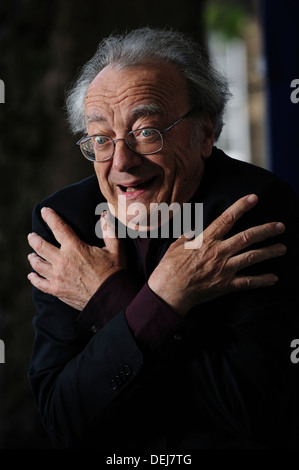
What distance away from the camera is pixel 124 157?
1.36m

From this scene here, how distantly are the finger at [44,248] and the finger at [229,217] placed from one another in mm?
419

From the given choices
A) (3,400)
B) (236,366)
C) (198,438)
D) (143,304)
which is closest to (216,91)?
(143,304)

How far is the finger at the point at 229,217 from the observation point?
130 cm

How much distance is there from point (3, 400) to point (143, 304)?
2214 millimetres

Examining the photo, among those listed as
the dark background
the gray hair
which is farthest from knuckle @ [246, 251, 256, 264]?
the dark background

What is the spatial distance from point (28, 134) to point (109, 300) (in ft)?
6.84

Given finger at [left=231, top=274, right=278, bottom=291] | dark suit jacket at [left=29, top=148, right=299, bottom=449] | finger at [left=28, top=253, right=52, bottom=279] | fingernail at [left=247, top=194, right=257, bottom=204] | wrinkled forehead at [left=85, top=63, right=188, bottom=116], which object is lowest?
dark suit jacket at [left=29, top=148, right=299, bottom=449]

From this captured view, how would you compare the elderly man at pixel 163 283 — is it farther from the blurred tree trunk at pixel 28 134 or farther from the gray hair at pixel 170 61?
the blurred tree trunk at pixel 28 134

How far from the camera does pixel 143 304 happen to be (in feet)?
4.24

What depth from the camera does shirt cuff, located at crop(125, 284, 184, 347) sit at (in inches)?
50.2

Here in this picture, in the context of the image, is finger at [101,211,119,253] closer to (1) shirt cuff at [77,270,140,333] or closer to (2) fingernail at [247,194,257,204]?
(1) shirt cuff at [77,270,140,333]

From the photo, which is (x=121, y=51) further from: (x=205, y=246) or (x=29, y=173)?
(x=29, y=173)

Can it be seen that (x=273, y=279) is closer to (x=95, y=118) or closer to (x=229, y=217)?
(x=229, y=217)

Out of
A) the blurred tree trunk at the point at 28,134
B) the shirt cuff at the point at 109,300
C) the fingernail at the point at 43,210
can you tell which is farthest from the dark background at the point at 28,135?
the shirt cuff at the point at 109,300
